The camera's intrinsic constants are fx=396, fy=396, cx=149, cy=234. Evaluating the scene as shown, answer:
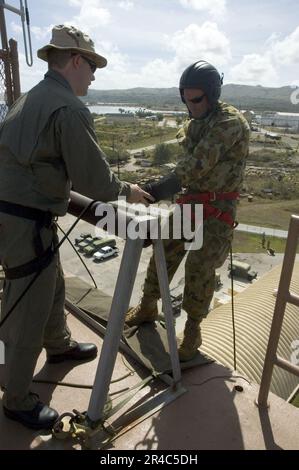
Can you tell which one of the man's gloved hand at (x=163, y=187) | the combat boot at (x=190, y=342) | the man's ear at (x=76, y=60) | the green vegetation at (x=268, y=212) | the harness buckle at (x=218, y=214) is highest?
the man's ear at (x=76, y=60)

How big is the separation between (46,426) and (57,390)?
51 cm

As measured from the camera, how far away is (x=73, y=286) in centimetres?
537

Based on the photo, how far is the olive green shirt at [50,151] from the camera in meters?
2.65

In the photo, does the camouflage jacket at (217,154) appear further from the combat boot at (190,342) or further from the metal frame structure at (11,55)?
the metal frame structure at (11,55)

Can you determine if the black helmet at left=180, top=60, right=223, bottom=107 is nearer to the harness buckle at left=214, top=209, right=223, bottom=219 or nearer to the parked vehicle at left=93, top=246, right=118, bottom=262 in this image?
the harness buckle at left=214, top=209, right=223, bottom=219

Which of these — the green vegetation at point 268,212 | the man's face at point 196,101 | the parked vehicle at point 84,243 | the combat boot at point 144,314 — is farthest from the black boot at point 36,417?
the green vegetation at point 268,212

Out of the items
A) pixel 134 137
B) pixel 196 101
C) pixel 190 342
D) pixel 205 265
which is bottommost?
pixel 134 137

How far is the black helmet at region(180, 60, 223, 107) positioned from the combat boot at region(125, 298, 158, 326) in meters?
2.30

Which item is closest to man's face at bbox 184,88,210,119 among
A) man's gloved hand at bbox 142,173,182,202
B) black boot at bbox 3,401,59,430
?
man's gloved hand at bbox 142,173,182,202

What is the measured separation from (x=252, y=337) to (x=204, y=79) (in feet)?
20.6

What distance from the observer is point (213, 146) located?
383cm

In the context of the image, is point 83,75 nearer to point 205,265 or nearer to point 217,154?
point 217,154

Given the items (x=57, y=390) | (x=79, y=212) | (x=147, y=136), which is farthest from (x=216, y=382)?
(x=147, y=136)

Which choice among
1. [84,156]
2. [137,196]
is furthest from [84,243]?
[84,156]
